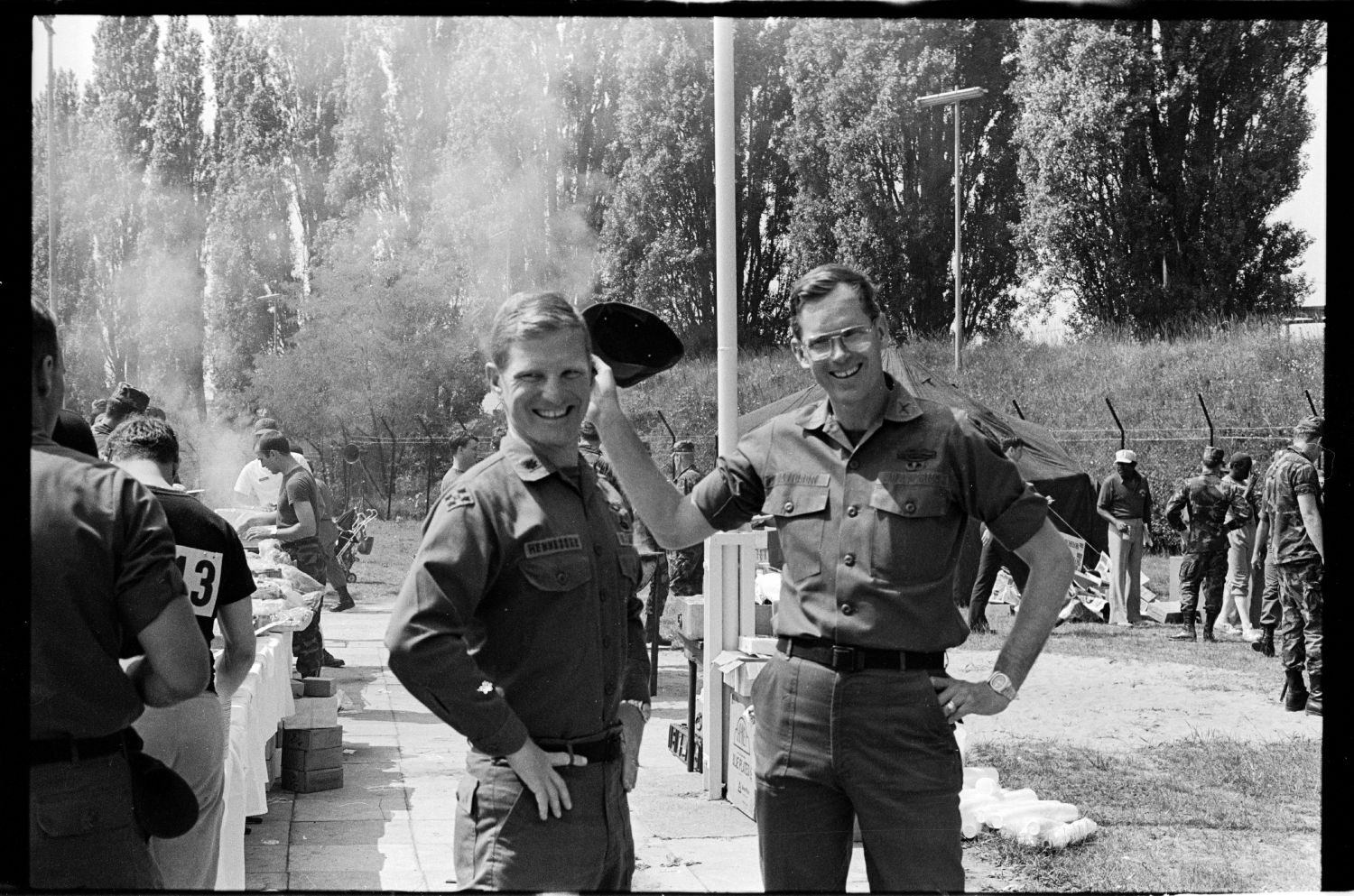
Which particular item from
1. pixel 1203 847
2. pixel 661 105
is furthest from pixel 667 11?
pixel 661 105

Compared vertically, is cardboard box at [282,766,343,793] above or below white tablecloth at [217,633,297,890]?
below

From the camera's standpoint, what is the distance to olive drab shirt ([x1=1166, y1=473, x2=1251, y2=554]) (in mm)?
10430

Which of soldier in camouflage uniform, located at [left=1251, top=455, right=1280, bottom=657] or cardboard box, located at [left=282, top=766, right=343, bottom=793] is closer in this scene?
cardboard box, located at [left=282, top=766, right=343, bottom=793]

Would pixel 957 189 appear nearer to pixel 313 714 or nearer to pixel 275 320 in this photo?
pixel 313 714

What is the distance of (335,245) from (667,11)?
63.5ft

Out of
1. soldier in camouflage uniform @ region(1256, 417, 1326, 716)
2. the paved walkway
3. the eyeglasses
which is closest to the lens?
the eyeglasses

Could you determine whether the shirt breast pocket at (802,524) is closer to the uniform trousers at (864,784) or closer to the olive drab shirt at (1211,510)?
the uniform trousers at (864,784)

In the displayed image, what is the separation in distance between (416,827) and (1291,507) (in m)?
5.26

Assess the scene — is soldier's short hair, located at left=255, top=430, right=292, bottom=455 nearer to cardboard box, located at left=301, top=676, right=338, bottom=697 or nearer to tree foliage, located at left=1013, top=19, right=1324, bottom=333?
cardboard box, located at left=301, top=676, right=338, bottom=697

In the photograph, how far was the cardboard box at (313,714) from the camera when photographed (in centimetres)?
583

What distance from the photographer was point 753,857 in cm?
481

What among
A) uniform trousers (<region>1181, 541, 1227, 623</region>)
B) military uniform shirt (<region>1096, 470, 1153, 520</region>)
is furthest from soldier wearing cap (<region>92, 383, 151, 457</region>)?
military uniform shirt (<region>1096, 470, 1153, 520</region>)

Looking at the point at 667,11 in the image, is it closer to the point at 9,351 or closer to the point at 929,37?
the point at 9,351

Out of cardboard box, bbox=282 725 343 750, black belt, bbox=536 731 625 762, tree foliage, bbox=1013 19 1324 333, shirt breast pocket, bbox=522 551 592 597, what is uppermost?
tree foliage, bbox=1013 19 1324 333
